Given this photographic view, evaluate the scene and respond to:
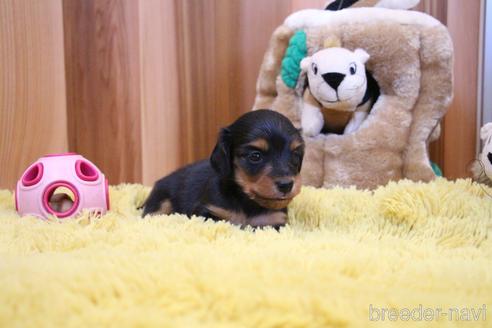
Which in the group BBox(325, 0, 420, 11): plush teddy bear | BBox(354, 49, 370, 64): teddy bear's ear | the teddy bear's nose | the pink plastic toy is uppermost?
BBox(325, 0, 420, 11): plush teddy bear

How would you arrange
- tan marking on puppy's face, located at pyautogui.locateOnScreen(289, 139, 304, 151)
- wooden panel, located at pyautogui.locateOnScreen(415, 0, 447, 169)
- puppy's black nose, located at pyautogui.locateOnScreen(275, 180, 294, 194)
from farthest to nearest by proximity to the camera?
wooden panel, located at pyautogui.locateOnScreen(415, 0, 447, 169)
tan marking on puppy's face, located at pyautogui.locateOnScreen(289, 139, 304, 151)
puppy's black nose, located at pyautogui.locateOnScreen(275, 180, 294, 194)

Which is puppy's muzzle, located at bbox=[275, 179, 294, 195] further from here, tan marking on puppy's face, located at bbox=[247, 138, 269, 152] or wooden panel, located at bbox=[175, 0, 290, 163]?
wooden panel, located at bbox=[175, 0, 290, 163]

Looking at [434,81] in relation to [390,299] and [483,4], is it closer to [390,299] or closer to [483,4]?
[483,4]

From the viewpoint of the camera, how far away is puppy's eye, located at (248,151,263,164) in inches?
58.7

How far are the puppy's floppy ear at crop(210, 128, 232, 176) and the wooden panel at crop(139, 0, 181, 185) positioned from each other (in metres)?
1.08

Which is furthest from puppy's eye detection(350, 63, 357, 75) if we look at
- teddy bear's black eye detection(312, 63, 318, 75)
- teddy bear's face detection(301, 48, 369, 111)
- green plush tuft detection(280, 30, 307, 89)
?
green plush tuft detection(280, 30, 307, 89)

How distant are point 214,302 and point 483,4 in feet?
7.81

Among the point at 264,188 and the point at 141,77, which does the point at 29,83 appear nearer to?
the point at 141,77

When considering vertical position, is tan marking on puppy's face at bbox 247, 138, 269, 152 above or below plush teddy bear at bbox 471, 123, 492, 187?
above

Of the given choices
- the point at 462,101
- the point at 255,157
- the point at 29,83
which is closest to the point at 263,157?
the point at 255,157

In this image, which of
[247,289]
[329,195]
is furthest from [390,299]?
[329,195]

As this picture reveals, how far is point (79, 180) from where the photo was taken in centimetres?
161

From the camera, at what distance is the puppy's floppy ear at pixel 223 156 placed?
1.54 metres

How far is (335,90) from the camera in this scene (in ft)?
6.68
